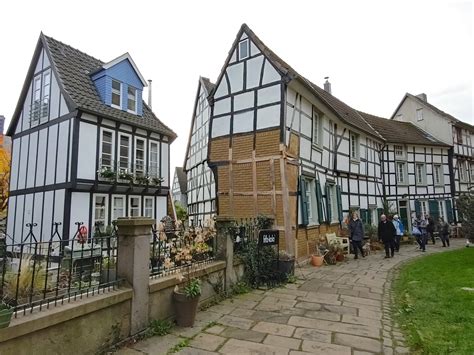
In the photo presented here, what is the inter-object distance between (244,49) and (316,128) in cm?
415

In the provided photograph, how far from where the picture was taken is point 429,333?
14.4 ft

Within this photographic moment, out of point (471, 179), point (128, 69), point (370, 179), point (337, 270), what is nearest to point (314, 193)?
point (337, 270)

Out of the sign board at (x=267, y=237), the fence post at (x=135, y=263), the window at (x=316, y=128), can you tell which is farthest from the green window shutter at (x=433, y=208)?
the fence post at (x=135, y=263)

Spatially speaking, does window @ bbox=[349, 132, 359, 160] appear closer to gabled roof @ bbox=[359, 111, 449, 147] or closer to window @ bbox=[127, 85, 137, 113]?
gabled roof @ bbox=[359, 111, 449, 147]

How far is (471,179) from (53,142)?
28218 millimetres

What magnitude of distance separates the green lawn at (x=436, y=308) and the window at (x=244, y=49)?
29.1 feet

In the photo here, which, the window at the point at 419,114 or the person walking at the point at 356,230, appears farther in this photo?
the window at the point at 419,114

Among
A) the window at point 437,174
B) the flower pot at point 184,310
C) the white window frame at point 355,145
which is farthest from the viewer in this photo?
the window at point 437,174

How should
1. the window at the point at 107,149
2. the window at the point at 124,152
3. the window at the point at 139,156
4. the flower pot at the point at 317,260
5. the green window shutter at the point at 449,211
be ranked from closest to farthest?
the flower pot at the point at 317,260, the window at the point at 107,149, the window at the point at 124,152, the window at the point at 139,156, the green window shutter at the point at 449,211

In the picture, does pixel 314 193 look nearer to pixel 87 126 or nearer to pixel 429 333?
pixel 429 333

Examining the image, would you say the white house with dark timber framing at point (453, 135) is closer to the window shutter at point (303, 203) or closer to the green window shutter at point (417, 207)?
the green window shutter at point (417, 207)

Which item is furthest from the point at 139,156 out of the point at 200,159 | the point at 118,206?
the point at 200,159

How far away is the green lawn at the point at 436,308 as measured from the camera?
4090 mm

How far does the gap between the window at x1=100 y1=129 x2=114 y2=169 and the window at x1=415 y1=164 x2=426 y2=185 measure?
1932 centimetres
